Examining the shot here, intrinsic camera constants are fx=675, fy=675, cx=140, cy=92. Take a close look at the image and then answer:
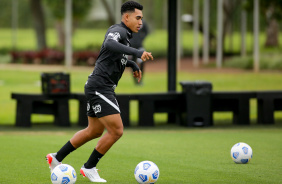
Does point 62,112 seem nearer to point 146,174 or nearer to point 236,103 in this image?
point 236,103

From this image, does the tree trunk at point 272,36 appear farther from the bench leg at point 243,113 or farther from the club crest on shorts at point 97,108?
the club crest on shorts at point 97,108

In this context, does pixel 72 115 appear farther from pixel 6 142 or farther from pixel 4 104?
pixel 6 142

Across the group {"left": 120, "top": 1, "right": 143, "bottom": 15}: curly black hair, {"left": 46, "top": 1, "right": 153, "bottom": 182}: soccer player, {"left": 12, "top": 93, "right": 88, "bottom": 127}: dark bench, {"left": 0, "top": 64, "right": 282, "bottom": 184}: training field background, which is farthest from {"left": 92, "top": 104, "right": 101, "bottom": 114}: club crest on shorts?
{"left": 12, "top": 93, "right": 88, "bottom": 127}: dark bench

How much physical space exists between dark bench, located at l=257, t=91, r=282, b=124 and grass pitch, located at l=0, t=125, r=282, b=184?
1.93 feet

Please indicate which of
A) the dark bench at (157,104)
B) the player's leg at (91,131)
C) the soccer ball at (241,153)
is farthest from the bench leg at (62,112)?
the player's leg at (91,131)

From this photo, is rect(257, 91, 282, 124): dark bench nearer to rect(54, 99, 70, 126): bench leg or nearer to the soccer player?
rect(54, 99, 70, 126): bench leg

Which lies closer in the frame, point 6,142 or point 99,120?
point 99,120

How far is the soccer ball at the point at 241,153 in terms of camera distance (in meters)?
9.31

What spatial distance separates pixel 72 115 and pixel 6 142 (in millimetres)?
5950

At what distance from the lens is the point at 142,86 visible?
85.7 feet

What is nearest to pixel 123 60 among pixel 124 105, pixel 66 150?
pixel 66 150

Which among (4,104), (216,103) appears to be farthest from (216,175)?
(4,104)

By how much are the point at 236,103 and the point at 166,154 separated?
515 cm

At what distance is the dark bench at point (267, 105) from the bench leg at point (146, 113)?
2.44 metres
